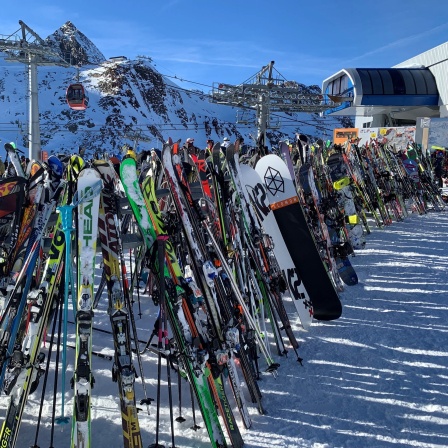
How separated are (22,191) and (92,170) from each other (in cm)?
58

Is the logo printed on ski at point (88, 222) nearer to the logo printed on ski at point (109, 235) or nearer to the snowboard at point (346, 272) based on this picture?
the logo printed on ski at point (109, 235)

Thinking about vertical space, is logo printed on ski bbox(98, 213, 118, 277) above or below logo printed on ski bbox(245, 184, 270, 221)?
below

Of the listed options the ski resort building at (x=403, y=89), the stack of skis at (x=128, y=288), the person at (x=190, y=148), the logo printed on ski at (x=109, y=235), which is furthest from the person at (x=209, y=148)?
the ski resort building at (x=403, y=89)

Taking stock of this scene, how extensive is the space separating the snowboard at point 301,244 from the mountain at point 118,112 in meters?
57.0

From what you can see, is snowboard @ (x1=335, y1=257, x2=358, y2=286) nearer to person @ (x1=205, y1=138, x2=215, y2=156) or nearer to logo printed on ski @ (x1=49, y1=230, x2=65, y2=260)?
person @ (x1=205, y1=138, x2=215, y2=156)

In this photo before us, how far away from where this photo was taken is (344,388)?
121 inches

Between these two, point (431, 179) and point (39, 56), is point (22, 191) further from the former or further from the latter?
point (39, 56)

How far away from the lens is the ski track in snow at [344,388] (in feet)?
8.27

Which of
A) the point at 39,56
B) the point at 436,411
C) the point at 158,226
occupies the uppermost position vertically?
the point at 39,56

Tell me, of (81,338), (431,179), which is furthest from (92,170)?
(431,179)

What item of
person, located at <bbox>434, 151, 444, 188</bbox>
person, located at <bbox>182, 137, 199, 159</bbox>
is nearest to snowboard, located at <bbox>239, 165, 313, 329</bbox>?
person, located at <bbox>182, 137, 199, 159</bbox>

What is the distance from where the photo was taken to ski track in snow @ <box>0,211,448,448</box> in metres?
2.52

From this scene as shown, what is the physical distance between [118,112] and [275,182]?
2967 inches

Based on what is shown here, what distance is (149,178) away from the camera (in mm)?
2977
